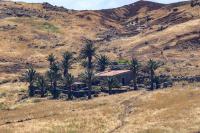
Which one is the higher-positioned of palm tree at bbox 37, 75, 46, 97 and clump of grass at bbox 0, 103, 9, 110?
palm tree at bbox 37, 75, 46, 97

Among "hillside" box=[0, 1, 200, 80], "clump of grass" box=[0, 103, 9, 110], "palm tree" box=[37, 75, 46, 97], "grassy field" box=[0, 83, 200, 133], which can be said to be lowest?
"clump of grass" box=[0, 103, 9, 110]

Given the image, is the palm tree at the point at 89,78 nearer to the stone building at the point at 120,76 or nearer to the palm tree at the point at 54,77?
the stone building at the point at 120,76

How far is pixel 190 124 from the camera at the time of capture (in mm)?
76688

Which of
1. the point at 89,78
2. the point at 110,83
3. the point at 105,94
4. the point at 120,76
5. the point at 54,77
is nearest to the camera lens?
the point at 89,78

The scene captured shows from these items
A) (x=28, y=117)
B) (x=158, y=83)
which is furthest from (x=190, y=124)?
(x=158, y=83)

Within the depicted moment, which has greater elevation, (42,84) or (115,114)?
(42,84)

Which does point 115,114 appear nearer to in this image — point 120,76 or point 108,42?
point 120,76

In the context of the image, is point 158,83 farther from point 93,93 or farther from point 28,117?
point 28,117

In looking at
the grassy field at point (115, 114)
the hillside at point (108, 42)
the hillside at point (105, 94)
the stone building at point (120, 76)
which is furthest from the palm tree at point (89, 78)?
the hillside at point (108, 42)

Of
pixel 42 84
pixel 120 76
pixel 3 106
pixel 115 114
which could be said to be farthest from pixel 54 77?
pixel 115 114

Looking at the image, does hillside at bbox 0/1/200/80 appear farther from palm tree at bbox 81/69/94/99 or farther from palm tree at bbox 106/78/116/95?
palm tree at bbox 106/78/116/95

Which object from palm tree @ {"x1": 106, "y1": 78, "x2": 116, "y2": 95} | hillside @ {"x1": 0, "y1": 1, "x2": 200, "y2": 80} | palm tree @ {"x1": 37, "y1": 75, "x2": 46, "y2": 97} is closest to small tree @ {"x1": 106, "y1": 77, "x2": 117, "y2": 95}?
palm tree @ {"x1": 106, "y1": 78, "x2": 116, "y2": 95}

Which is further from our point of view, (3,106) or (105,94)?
(105,94)

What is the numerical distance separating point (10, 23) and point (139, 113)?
11920cm
